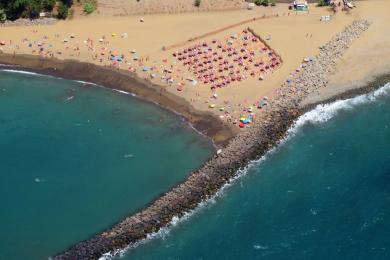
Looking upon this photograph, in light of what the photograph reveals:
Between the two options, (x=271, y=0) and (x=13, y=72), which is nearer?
(x=13, y=72)

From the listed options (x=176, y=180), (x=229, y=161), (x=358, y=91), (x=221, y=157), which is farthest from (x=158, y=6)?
(x=176, y=180)

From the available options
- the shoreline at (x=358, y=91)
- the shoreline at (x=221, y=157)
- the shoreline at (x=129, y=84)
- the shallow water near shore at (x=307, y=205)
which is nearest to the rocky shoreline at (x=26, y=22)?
the shoreline at (x=129, y=84)

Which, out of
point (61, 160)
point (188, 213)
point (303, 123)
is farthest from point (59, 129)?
point (303, 123)

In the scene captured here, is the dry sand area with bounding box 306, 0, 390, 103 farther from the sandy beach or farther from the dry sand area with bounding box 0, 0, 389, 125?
the dry sand area with bounding box 0, 0, 389, 125

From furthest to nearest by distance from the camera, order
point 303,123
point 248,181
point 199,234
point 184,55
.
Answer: point 184,55, point 303,123, point 248,181, point 199,234

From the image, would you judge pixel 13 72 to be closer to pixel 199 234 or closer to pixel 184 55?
pixel 184 55

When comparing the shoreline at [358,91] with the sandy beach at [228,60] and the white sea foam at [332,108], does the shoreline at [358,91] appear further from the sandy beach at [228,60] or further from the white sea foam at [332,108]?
the white sea foam at [332,108]

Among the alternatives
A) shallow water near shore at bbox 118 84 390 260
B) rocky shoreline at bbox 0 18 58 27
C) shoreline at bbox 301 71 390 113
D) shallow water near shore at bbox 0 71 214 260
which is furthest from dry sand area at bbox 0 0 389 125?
shallow water near shore at bbox 118 84 390 260
